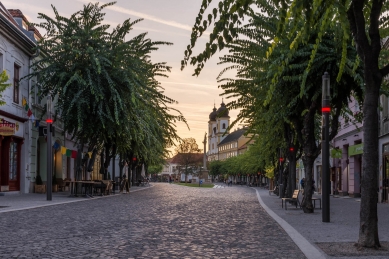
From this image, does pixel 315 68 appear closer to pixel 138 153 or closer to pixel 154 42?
pixel 154 42

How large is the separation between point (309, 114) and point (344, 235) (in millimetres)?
7254

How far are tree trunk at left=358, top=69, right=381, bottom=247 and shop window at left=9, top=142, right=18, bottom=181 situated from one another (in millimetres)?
25584

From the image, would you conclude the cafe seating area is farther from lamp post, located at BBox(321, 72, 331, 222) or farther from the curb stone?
the curb stone

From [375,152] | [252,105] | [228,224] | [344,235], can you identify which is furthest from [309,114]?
[375,152]

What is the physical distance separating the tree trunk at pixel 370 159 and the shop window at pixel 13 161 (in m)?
25.6

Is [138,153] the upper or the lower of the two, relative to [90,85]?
lower

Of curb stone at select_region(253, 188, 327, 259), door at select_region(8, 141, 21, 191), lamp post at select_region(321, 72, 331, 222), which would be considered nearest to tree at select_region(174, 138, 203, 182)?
door at select_region(8, 141, 21, 191)

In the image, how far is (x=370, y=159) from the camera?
393 inches

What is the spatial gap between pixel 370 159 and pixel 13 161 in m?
26.3

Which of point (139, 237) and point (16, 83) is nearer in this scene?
point (139, 237)

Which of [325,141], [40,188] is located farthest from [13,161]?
[325,141]

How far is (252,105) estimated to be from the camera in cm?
1983

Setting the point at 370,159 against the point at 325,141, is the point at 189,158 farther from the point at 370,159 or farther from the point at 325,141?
the point at 370,159

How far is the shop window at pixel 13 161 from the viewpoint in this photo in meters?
32.2
